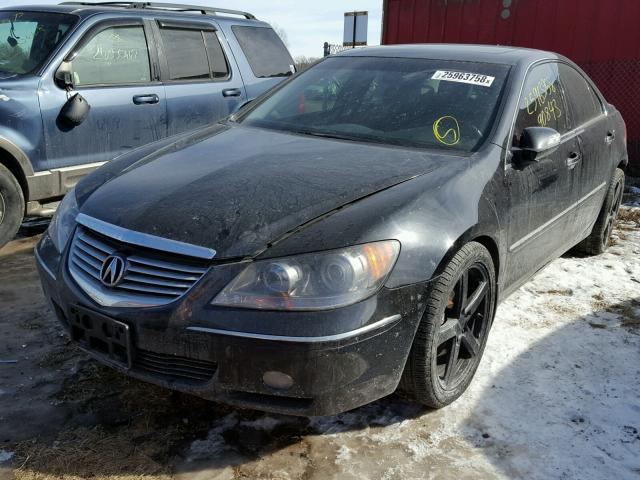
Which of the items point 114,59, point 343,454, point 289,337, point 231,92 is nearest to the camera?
point 289,337

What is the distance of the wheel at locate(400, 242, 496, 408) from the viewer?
2.39 metres

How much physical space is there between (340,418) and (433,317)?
67 centimetres

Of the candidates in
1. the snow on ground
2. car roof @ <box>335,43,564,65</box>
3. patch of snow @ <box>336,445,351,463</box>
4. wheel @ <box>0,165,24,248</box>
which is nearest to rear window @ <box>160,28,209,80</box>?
wheel @ <box>0,165,24,248</box>

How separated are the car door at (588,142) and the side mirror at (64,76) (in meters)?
3.54

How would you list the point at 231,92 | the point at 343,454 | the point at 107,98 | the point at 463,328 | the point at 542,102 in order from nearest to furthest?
the point at 343,454 → the point at 463,328 → the point at 542,102 → the point at 107,98 → the point at 231,92

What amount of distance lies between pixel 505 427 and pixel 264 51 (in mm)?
4946

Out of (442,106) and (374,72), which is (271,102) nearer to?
(374,72)

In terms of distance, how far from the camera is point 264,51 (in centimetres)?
645

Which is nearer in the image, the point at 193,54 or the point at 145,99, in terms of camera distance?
the point at 145,99

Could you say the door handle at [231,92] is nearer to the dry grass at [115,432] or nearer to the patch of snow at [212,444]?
the dry grass at [115,432]

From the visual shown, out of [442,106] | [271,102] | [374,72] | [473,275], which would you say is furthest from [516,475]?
[271,102]

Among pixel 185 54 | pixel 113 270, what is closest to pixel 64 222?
pixel 113 270

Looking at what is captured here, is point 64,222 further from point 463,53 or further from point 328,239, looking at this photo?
point 463,53

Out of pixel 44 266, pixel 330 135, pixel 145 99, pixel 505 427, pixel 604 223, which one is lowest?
pixel 505 427
